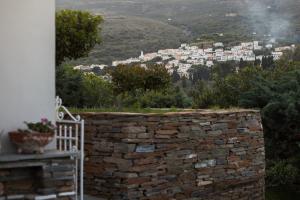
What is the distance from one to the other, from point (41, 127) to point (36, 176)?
52 cm

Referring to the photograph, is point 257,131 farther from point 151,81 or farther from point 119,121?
point 151,81

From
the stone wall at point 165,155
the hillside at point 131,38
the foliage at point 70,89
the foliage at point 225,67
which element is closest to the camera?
the stone wall at point 165,155

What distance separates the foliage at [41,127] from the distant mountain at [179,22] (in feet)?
57.6

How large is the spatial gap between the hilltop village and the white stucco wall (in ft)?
51.5

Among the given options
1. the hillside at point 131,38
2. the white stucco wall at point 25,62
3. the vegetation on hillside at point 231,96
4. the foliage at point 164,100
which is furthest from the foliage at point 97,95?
the hillside at point 131,38

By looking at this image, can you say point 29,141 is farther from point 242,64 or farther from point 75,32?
point 242,64

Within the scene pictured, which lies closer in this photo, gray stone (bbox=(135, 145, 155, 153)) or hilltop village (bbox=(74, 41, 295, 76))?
gray stone (bbox=(135, 145, 155, 153))

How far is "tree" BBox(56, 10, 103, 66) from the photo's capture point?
42.5 feet

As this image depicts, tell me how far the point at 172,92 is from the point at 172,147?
6.34 m

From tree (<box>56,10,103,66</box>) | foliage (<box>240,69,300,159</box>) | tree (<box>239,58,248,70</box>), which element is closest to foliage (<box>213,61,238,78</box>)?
tree (<box>239,58,248,70</box>)

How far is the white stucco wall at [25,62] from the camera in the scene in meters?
6.09

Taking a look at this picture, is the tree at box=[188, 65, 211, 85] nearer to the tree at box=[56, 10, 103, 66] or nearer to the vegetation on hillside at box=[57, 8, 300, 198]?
the vegetation on hillside at box=[57, 8, 300, 198]

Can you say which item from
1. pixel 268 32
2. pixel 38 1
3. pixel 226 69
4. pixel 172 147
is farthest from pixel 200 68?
pixel 38 1

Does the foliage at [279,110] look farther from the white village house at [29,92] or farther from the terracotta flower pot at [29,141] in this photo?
the terracotta flower pot at [29,141]
